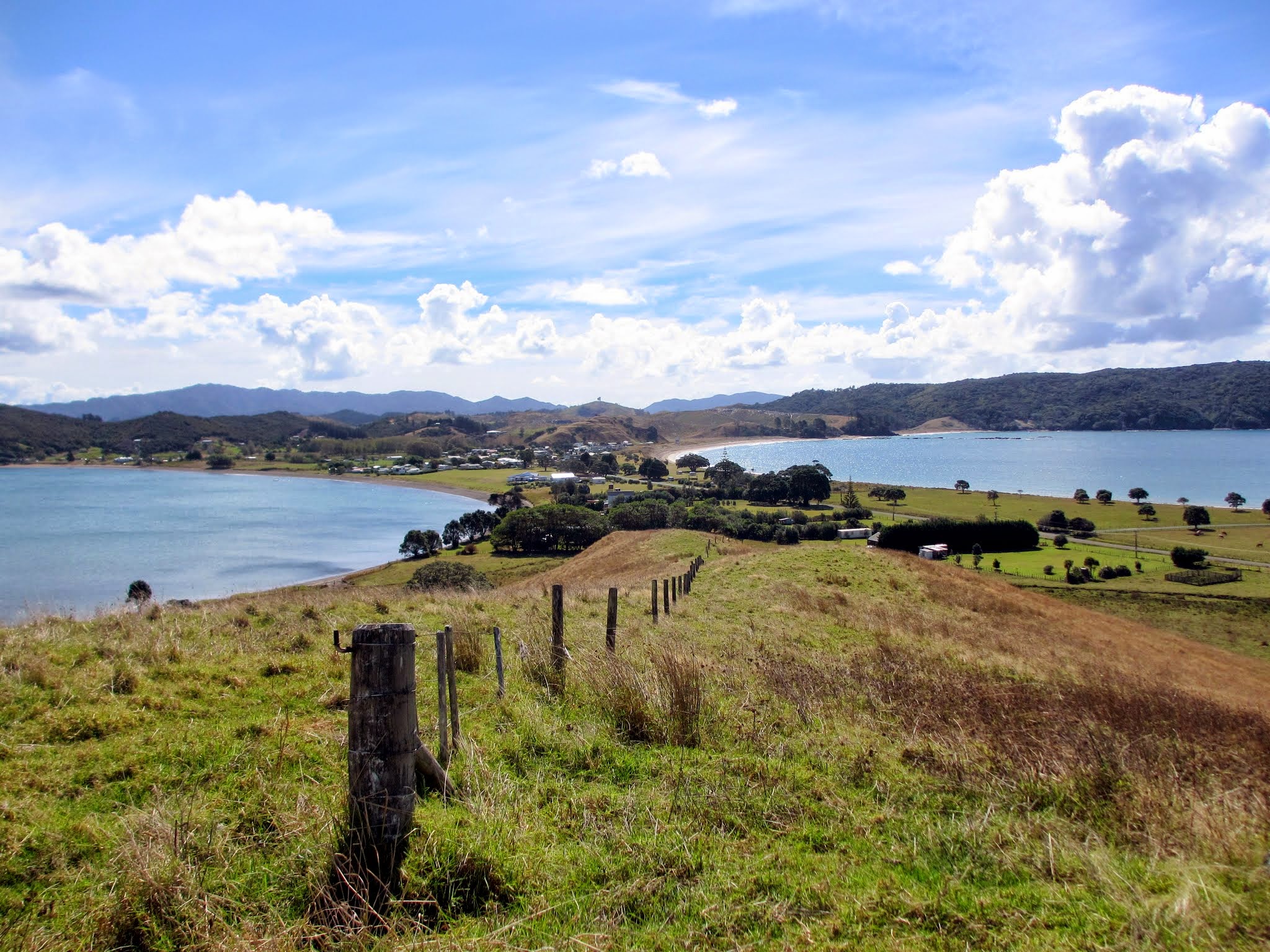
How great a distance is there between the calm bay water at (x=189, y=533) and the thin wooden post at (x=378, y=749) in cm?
1005

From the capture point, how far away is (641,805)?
4.94 metres

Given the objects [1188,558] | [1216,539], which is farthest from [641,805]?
[1216,539]

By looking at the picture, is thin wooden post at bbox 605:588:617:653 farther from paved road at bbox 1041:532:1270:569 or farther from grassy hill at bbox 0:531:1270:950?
paved road at bbox 1041:532:1270:569

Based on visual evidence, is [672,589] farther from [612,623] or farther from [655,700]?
[655,700]

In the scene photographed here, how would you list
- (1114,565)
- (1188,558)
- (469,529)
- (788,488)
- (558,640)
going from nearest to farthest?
(558,640), (1188,558), (1114,565), (469,529), (788,488)

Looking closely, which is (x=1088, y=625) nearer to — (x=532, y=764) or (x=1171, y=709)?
(x=1171, y=709)

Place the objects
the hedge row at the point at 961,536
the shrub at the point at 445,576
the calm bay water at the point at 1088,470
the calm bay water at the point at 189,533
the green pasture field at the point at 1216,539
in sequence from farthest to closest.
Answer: the calm bay water at the point at 1088,470 < the hedge row at the point at 961,536 < the green pasture field at the point at 1216,539 < the calm bay water at the point at 189,533 < the shrub at the point at 445,576

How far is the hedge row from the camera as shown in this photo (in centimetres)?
7188

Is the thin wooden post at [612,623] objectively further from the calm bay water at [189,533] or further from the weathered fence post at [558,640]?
the calm bay water at [189,533]

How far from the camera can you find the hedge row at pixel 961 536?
71875 mm

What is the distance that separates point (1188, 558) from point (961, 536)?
19.1 m

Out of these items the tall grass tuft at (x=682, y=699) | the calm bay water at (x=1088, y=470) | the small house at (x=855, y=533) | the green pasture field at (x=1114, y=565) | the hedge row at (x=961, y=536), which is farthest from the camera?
the calm bay water at (x=1088, y=470)

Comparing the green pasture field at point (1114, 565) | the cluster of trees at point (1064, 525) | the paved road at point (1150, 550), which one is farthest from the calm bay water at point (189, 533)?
the cluster of trees at point (1064, 525)

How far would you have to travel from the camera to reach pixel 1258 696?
56.5 feet
